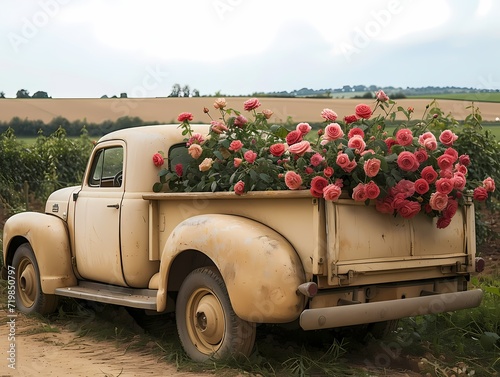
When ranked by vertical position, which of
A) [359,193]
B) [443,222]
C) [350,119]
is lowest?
[443,222]

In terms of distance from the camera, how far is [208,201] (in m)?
6.30

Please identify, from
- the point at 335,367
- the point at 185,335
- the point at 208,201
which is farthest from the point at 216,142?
the point at 335,367

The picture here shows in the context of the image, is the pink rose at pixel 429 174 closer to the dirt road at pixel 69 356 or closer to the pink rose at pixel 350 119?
the pink rose at pixel 350 119

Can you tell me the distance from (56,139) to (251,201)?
12.1m

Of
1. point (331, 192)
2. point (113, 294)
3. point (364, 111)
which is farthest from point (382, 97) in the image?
point (113, 294)

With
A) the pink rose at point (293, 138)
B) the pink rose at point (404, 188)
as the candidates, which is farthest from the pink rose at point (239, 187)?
the pink rose at point (404, 188)

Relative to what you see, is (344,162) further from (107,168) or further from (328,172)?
(107,168)

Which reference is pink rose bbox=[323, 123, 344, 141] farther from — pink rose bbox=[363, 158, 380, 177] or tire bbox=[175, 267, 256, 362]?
tire bbox=[175, 267, 256, 362]

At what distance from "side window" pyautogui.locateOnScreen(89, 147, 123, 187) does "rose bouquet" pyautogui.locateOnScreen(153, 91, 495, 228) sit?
0.85m

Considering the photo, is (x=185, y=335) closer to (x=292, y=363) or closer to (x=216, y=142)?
(x=292, y=363)

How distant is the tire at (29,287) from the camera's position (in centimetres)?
819

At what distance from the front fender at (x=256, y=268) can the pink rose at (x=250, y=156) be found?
1.65 feet

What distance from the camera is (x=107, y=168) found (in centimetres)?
782

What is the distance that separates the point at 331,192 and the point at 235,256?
858 millimetres
